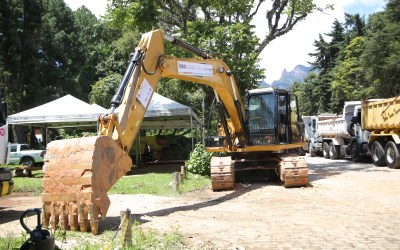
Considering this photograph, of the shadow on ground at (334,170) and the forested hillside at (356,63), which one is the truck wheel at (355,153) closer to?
the shadow on ground at (334,170)

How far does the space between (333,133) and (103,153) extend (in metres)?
19.7

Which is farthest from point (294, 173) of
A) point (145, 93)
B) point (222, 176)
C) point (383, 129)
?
point (383, 129)

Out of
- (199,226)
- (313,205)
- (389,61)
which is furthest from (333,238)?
(389,61)

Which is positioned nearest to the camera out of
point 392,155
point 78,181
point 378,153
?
point 78,181

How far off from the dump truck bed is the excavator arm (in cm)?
989

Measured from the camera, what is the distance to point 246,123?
13430mm

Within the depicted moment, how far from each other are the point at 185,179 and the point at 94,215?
7434mm

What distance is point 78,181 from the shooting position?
24.3 ft

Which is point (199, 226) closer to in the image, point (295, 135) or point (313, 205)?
point (313, 205)

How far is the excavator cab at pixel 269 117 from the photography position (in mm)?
13086

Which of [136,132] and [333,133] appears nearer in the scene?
[136,132]

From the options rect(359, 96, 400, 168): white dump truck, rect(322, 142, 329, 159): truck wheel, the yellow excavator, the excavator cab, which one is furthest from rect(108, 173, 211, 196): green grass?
rect(322, 142, 329, 159): truck wheel

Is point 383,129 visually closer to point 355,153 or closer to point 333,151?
point 355,153

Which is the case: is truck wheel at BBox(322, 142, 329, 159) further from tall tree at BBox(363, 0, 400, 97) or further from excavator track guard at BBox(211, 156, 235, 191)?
excavator track guard at BBox(211, 156, 235, 191)
